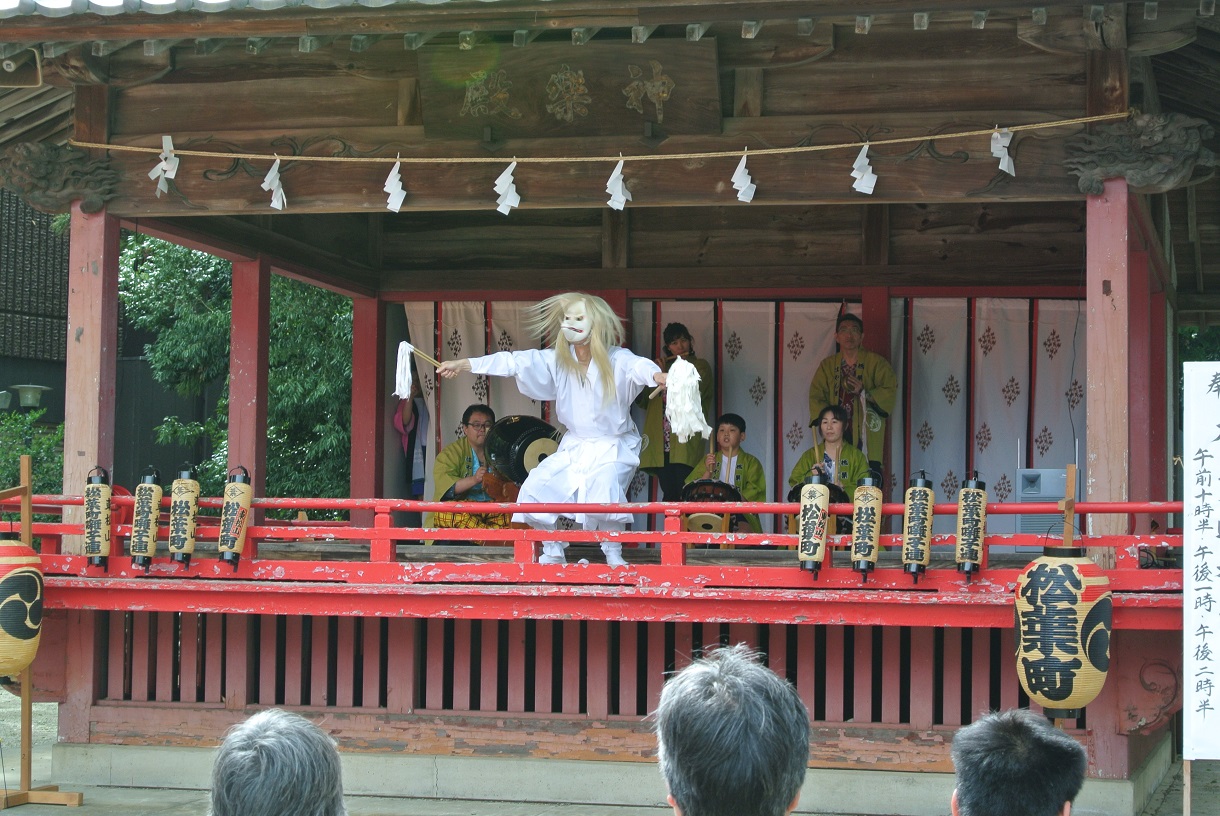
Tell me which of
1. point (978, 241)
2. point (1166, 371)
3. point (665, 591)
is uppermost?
point (978, 241)

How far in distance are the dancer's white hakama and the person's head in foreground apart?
4.93 meters

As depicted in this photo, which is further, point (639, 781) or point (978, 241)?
point (978, 241)

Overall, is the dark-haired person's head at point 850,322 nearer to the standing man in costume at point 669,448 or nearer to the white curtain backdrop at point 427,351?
the standing man in costume at point 669,448

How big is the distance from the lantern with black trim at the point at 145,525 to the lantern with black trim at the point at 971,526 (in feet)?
14.3

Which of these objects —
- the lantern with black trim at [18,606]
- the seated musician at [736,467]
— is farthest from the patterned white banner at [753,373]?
the lantern with black trim at [18,606]

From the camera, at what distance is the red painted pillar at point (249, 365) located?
31.6 ft

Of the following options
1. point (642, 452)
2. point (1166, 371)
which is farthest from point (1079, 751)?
point (1166, 371)

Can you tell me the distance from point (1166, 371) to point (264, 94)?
A: 7231mm

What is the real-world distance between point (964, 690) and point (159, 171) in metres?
5.65

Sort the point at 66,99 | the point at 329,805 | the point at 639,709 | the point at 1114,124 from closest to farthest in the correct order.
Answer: the point at 329,805 → the point at 1114,124 → the point at 639,709 → the point at 66,99

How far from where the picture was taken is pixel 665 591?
7.06 metres

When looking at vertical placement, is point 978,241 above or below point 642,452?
above

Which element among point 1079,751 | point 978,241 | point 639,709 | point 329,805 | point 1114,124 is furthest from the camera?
point 978,241

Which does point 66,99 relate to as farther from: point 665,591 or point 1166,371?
point 1166,371
